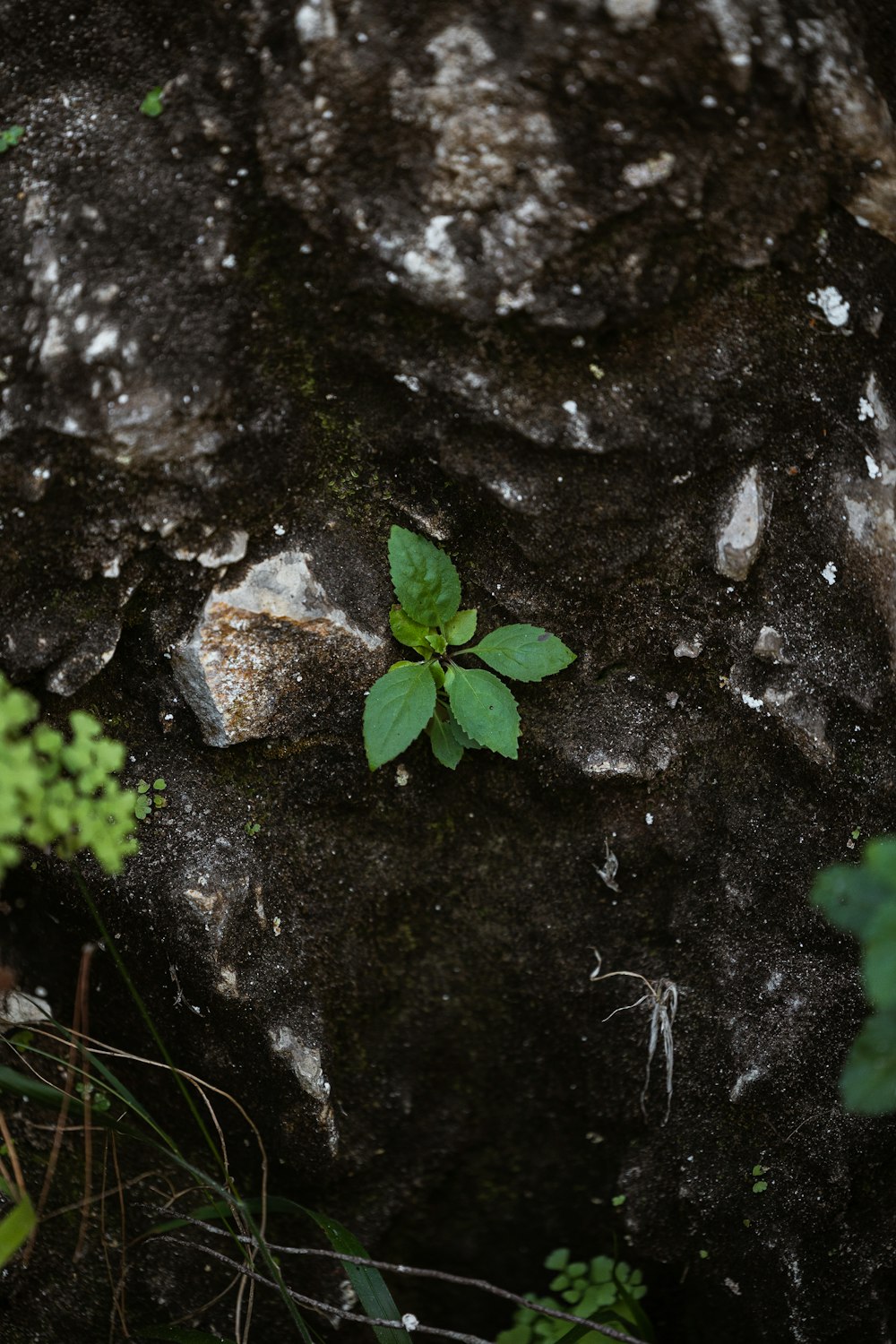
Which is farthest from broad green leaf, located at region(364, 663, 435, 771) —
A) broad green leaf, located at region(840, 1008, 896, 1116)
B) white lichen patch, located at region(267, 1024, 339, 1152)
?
broad green leaf, located at region(840, 1008, 896, 1116)

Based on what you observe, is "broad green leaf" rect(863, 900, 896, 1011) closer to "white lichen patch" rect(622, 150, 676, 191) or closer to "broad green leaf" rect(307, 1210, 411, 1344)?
"broad green leaf" rect(307, 1210, 411, 1344)

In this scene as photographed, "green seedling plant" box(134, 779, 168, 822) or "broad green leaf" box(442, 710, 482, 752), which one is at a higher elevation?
"broad green leaf" box(442, 710, 482, 752)

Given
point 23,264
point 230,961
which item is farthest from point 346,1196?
point 23,264

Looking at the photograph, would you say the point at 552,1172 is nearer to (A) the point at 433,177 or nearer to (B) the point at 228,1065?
(B) the point at 228,1065

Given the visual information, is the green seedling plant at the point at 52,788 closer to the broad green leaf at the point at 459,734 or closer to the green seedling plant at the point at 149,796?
the green seedling plant at the point at 149,796

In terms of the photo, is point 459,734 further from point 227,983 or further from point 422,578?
point 227,983

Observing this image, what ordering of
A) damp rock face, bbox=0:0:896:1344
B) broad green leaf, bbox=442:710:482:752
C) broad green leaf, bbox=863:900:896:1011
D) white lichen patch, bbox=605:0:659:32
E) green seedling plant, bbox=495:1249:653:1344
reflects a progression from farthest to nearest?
green seedling plant, bbox=495:1249:653:1344 < broad green leaf, bbox=442:710:482:752 < damp rock face, bbox=0:0:896:1344 < white lichen patch, bbox=605:0:659:32 < broad green leaf, bbox=863:900:896:1011
